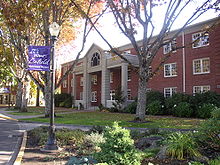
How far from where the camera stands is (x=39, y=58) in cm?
803

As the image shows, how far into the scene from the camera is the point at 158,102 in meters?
22.1

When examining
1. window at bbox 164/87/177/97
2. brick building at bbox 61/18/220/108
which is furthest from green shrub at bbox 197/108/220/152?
window at bbox 164/87/177/97

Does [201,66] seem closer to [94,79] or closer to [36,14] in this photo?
[36,14]

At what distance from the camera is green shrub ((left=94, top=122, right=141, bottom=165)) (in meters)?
4.14

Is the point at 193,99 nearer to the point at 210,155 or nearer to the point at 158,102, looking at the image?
the point at 158,102

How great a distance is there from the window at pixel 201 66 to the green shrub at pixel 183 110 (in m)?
4.84

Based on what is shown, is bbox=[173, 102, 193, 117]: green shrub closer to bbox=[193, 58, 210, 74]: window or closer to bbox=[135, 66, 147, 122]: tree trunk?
bbox=[193, 58, 210, 74]: window

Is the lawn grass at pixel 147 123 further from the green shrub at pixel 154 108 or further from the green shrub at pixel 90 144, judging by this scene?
the green shrub at pixel 90 144

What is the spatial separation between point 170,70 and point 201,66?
3.77 m

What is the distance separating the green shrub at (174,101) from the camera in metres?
20.8

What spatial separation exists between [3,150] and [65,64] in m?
38.0

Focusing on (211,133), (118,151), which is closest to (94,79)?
(211,133)

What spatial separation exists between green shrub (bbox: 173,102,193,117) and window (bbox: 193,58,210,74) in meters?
4.84

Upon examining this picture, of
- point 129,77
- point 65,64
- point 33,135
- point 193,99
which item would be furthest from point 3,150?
point 65,64
